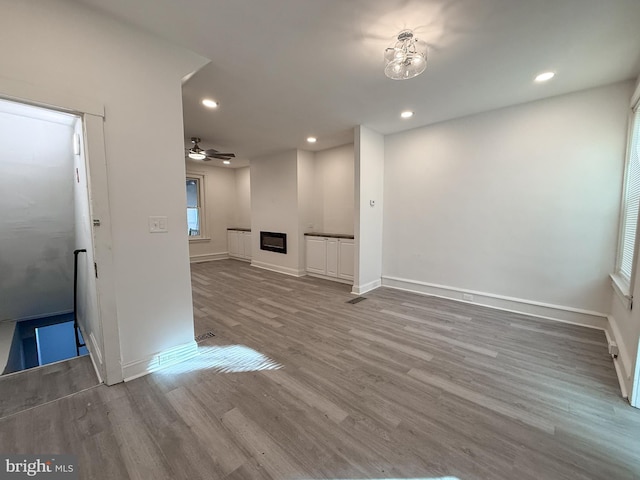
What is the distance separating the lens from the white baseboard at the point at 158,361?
204 centimetres

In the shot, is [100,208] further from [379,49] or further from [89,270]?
[379,49]

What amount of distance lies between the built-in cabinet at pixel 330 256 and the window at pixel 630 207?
336cm

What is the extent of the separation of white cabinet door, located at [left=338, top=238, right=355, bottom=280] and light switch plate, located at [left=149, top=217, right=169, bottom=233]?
10.8 feet

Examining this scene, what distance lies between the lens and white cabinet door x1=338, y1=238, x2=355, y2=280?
4827 millimetres

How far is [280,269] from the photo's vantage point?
5906 millimetres

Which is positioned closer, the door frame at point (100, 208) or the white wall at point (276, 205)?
the door frame at point (100, 208)

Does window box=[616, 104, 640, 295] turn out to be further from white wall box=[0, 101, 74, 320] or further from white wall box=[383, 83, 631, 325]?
white wall box=[0, 101, 74, 320]

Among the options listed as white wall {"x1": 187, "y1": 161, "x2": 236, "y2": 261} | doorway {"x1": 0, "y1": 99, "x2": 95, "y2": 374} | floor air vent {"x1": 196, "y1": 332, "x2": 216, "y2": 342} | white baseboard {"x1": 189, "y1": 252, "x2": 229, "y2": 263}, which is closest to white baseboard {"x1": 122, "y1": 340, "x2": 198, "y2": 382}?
floor air vent {"x1": 196, "y1": 332, "x2": 216, "y2": 342}

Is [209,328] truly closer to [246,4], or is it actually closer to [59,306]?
[59,306]

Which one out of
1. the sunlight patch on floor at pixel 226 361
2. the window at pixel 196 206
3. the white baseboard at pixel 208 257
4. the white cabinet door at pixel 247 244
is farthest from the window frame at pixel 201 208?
the sunlight patch on floor at pixel 226 361

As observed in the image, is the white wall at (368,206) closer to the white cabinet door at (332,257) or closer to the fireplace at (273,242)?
the white cabinet door at (332,257)

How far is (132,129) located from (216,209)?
5692 millimetres

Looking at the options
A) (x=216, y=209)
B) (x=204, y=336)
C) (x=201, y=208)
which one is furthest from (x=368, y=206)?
(x=201, y=208)

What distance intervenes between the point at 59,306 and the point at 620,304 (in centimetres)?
701
